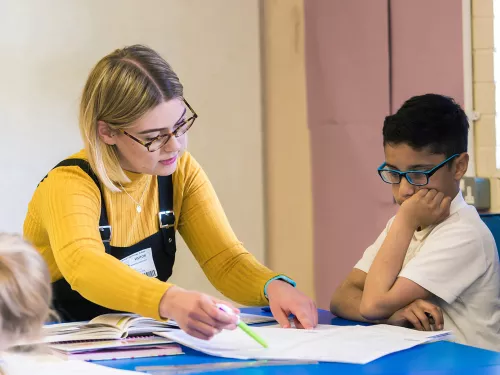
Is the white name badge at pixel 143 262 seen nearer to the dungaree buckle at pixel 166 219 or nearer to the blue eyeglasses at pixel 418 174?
the dungaree buckle at pixel 166 219

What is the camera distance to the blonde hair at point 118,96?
158 cm

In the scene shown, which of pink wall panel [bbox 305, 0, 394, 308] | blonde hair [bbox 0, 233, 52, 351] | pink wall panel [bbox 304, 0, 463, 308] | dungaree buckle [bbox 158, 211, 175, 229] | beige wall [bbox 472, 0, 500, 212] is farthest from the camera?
pink wall panel [bbox 305, 0, 394, 308]

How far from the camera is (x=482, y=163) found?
2.56 meters

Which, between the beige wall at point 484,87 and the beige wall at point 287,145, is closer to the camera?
the beige wall at point 484,87

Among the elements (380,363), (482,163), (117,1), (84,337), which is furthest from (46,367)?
(117,1)

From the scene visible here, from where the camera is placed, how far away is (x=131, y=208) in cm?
170

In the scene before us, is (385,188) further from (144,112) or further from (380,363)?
(380,363)

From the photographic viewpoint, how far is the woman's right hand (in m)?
1.18

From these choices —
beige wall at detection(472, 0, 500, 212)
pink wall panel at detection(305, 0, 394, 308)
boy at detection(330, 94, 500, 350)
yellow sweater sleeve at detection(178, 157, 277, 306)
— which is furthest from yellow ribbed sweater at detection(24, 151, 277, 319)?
pink wall panel at detection(305, 0, 394, 308)

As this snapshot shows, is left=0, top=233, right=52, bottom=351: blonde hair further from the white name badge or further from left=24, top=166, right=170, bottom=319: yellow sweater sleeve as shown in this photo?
the white name badge

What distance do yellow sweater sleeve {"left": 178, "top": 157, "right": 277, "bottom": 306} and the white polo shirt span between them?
1.13 feet

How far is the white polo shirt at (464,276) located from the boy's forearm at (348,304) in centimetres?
11

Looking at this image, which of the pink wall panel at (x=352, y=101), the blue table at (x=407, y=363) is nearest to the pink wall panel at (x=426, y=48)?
the pink wall panel at (x=352, y=101)

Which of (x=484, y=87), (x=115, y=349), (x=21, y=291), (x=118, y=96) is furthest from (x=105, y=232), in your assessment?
(x=484, y=87)
